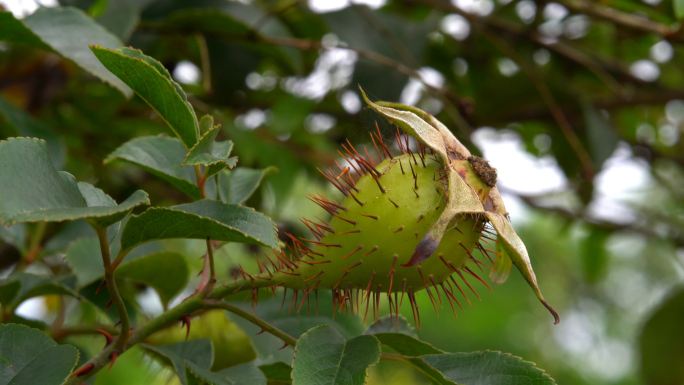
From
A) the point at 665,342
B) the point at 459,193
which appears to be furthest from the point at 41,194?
the point at 665,342

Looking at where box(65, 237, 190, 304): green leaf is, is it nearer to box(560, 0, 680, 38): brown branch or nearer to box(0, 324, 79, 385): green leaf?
box(0, 324, 79, 385): green leaf

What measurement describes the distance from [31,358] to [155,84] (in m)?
0.26

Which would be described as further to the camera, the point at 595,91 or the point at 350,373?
the point at 595,91

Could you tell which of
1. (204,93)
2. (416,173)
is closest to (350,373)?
(416,173)

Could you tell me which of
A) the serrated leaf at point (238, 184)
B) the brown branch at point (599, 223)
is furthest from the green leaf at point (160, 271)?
the brown branch at point (599, 223)

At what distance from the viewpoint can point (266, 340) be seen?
39.8 inches

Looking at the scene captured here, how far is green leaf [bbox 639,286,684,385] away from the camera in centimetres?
206

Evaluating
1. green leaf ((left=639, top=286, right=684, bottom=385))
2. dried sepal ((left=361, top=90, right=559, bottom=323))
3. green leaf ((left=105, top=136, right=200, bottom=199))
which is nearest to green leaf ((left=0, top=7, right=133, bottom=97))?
green leaf ((left=105, top=136, right=200, bottom=199))

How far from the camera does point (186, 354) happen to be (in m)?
0.89

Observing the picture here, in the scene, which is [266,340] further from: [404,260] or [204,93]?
[204,93]

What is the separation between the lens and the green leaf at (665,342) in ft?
6.77

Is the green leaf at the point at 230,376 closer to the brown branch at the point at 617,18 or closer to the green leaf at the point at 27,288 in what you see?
the green leaf at the point at 27,288

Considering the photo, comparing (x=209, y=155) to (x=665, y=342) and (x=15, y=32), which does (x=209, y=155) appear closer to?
(x=15, y=32)

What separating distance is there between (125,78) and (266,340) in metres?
0.39
